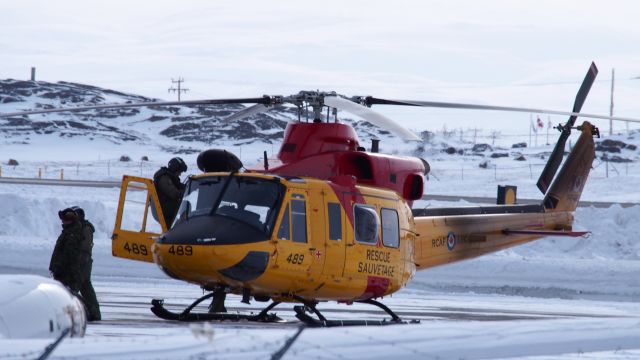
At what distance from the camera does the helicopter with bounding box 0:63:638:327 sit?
39.5 ft

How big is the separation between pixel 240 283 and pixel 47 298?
4651mm

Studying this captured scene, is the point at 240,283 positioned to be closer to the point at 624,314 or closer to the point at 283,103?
the point at 283,103

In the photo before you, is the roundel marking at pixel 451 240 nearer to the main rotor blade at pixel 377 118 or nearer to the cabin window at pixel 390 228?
the cabin window at pixel 390 228

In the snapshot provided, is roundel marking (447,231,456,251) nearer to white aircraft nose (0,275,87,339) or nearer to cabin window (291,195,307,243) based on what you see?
cabin window (291,195,307,243)

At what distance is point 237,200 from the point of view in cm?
1231

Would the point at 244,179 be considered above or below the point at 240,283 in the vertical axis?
above

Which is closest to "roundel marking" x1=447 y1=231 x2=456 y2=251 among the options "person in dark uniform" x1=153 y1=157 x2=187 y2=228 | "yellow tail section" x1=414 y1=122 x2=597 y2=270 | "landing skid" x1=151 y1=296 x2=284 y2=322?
"yellow tail section" x1=414 y1=122 x2=597 y2=270

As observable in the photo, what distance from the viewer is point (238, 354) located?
21.7 feet

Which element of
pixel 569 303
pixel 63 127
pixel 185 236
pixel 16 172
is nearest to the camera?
pixel 185 236

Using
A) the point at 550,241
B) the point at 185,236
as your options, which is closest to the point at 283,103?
the point at 185,236

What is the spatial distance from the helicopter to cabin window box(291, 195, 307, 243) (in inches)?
0.5

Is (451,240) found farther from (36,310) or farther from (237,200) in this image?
(36,310)

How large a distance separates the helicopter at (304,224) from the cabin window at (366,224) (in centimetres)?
1

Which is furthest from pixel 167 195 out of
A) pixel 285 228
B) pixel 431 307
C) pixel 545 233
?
pixel 545 233
